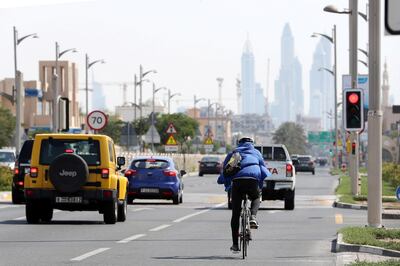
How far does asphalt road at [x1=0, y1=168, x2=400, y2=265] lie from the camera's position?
18.0 m

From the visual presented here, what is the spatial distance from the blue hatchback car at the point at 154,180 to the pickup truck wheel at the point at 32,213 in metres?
11.5

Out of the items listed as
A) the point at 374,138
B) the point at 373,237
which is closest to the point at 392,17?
the point at 373,237

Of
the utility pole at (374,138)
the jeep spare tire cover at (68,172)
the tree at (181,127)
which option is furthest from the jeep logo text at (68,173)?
the tree at (181,127)

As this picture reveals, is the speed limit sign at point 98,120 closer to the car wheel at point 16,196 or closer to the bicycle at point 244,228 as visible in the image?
the car wheel at point 16,196

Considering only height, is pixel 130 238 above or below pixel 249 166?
below

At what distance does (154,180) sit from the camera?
3934 cm

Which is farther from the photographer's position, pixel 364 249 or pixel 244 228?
pixel 364 249

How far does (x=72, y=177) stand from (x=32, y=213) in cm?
138

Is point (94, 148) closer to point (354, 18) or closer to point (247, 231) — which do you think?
point (247, 231)

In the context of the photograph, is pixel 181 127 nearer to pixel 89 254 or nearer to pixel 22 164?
pixel 22 164

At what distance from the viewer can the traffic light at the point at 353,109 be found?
91.8 ft

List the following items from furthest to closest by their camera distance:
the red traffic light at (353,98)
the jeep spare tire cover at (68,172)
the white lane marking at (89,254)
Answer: the red traffic light at (353,98) → the jeep spare tire cover at (68,172) → the white lane marking at (89,254)

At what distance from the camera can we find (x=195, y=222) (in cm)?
2931

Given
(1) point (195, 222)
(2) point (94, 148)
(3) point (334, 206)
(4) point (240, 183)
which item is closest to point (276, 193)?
(3) point (334, 206)
